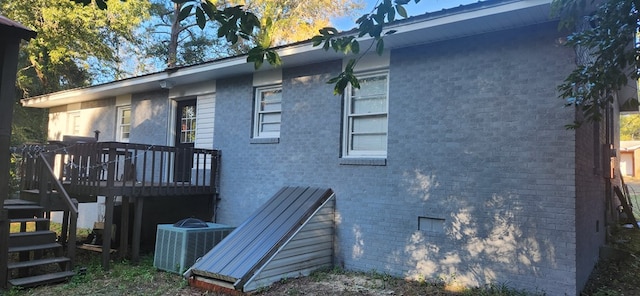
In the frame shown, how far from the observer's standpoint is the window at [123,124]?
1284 centimetres

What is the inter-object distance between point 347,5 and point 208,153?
14.4m

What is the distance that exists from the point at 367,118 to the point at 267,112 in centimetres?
250

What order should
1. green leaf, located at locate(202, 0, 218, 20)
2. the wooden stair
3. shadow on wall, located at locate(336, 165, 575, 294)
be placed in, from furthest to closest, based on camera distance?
the wooden stair
shadow on wall, located at locate(336, 165, 575, 294)
green leaf, located at locate(202, 0, 218, 20)

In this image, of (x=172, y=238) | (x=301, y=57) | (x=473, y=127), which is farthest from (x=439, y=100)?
(x=172, y=238)

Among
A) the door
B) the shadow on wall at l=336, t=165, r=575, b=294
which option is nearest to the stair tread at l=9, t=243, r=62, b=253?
the door

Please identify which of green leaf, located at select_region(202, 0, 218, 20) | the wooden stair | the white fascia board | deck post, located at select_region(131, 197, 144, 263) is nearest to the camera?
green leaf, located at select_region(202, 0, 218, 20)

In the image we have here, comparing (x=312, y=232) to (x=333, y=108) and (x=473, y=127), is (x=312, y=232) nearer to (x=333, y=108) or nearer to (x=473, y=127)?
(x=333, y=108)

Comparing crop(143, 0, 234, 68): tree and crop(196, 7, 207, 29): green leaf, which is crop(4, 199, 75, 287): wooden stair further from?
crop(143, 0, 234, 68): tree

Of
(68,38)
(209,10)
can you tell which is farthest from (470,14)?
(68,38)

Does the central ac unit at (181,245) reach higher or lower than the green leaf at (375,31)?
lower

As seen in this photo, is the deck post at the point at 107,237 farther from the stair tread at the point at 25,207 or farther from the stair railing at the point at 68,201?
the stair tread at the point at 25,207

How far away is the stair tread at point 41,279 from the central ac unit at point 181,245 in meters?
1.39

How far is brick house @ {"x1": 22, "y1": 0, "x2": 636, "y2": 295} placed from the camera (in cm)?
584

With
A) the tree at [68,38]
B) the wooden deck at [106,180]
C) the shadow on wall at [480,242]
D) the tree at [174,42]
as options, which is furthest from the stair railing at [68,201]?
the tree at [174,42]
